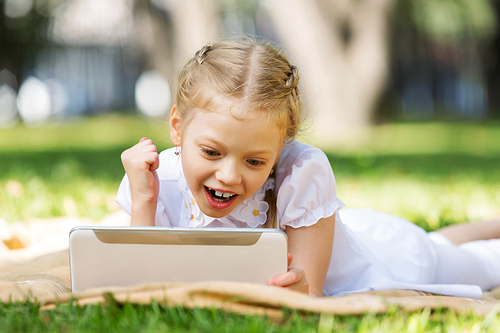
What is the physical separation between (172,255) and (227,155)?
415 mm

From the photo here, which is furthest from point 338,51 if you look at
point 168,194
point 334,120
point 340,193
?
point 168,194

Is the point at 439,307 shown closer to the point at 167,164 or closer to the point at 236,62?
the point at 236,62

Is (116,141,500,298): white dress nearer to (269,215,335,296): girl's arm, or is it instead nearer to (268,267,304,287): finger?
(269,215,335,296): girl's arm

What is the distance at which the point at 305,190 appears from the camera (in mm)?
2061

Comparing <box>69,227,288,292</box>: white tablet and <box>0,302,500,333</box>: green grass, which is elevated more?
<box>69,227,288,292</box>: white tablet

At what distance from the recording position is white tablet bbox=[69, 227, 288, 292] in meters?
1.58

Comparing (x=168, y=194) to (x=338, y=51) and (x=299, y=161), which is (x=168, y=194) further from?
(x=338, y=51)

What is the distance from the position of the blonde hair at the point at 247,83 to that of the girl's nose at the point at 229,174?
0.69 feet

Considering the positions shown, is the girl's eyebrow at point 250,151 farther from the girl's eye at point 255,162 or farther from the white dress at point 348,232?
the white dress at point 348,232

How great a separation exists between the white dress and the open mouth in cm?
18

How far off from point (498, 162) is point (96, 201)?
516 centimetres

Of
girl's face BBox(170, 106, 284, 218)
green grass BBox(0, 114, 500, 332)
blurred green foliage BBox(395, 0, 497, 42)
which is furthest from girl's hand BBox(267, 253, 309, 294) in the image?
blurred green foliage BBox(395, 0, 497, 42)

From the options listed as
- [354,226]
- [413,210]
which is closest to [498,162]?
[413,210]

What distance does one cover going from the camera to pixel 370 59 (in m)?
10.3
